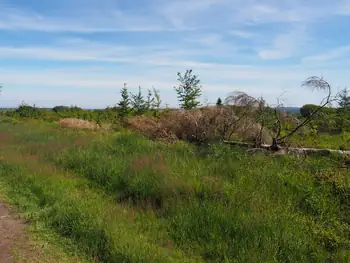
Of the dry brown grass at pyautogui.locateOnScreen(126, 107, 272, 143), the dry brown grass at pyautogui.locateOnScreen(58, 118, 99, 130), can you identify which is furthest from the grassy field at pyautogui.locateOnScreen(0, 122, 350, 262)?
the dry brown grass at pyautogui.locateOnScreen(58, 118, 99, 130)

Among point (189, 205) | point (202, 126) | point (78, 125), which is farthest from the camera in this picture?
point (78, 125)

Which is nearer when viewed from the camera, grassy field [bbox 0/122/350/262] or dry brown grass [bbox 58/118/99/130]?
grassy field [bbox 0/122/350/262]

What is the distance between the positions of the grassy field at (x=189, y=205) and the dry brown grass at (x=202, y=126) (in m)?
1.84

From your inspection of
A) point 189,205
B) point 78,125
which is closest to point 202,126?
point 189,205

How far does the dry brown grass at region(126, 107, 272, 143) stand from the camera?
10.3 metres

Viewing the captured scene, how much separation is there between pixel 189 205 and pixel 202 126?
5.83 m

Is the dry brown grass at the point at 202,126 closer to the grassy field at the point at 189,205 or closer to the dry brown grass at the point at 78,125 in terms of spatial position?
the grassy field at the point at 189,205

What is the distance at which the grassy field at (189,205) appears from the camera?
14.6ft

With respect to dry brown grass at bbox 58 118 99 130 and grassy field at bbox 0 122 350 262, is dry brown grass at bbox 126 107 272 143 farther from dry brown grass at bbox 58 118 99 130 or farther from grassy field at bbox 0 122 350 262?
dry brown grass at bbox 58 118 99 130

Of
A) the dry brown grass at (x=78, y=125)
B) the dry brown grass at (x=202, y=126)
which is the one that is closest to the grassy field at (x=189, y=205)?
the dry brown grass at (x=202, y=126)

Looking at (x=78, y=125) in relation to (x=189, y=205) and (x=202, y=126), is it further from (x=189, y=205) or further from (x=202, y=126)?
(x=189, y=205)

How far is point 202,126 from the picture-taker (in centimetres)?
1123

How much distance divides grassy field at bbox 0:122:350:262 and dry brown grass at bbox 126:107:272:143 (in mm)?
1841

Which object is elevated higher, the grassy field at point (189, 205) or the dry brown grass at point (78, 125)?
the dry brown grass at point (78, 125)
